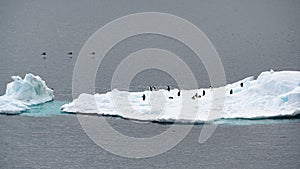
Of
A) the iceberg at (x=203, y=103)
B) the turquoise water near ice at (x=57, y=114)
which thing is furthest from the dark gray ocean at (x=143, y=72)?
the iceberg at (x=203, y=103)

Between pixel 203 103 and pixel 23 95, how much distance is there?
956cm

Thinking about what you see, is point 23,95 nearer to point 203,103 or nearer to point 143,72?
point 203,103

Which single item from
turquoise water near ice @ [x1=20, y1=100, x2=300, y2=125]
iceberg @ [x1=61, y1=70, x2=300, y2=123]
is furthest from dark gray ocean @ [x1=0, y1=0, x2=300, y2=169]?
iceberg @ [x1=61, y1=70, x2=300, y2=123]

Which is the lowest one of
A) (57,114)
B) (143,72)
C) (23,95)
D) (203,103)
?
(57,114)

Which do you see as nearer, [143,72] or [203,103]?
[203,103]

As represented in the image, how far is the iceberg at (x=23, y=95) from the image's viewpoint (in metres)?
34.3

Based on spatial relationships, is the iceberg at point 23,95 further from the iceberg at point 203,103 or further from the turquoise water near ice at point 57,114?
the iceberg at point 203,103

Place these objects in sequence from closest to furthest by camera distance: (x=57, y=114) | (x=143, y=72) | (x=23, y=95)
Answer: (x=57, y=114) < (x=23, y=95) < (x=143, y=72)

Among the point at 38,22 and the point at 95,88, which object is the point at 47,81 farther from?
the point at 38,22

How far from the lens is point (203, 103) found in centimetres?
3438

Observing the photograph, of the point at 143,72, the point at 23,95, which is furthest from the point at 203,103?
the point at 143,72

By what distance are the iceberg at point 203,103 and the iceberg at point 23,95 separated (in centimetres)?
195

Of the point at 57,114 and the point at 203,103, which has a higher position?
the point at 203,103

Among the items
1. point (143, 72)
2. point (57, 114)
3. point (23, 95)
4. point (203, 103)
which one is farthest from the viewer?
point (143, 72)
